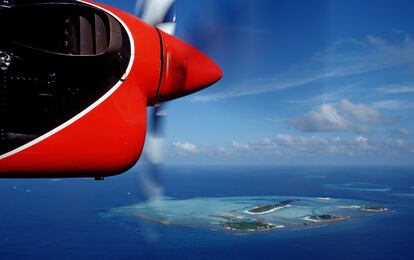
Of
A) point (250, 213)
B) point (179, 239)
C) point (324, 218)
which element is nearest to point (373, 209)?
point (324, 218)

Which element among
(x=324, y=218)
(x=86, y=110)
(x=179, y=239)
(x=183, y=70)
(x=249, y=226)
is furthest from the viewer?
(x=324, y=218)

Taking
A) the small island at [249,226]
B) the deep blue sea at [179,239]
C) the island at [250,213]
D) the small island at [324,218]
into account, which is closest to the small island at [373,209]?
the island at [250,213]

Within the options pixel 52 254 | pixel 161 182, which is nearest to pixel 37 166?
pixel 161 182

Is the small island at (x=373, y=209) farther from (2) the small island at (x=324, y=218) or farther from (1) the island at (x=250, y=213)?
(2) the small island at (x=324, y=218)

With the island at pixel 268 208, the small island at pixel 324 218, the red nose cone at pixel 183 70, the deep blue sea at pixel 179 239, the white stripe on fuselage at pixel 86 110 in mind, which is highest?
the red nose cone at pixel 183 70

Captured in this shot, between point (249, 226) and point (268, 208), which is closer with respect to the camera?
point (249, 226)

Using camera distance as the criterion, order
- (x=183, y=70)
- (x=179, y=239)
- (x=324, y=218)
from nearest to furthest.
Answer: (x=183, y=70)
(x=179, y=239)
(x=324, y=218)

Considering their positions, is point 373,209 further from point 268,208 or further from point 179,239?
point 179,239

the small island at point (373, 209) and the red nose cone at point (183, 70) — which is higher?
the red nose cone at point (183, 70)
